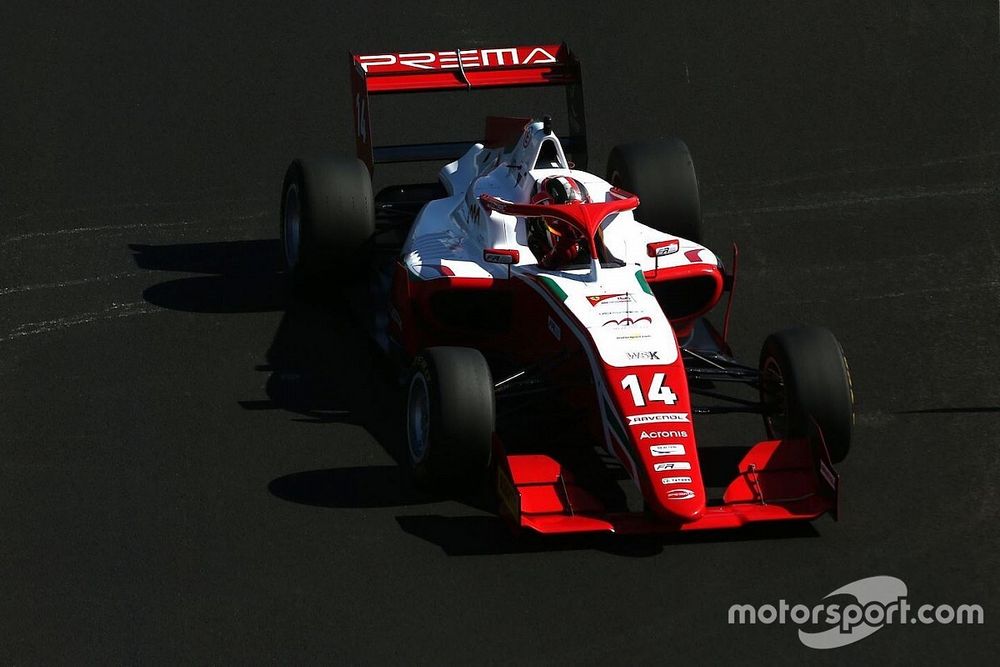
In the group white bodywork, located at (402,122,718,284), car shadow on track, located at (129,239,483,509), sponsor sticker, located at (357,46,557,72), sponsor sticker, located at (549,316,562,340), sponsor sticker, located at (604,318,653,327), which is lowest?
car shadow on track, located at (129,239,483,509)

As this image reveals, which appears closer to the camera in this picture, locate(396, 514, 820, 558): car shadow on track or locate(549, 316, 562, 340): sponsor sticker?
locate(396, 514, 820, 558): car shadow on track

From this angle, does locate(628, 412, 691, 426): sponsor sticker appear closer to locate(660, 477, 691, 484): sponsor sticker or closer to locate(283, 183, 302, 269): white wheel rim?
locate(660, 477, 691, 484): sponsor sticker

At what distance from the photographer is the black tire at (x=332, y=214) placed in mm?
13508

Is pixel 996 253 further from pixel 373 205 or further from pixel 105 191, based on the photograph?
pixel 105 191

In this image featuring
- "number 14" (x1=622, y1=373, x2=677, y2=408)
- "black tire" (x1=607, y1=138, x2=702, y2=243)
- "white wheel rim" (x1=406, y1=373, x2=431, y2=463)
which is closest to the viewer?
"number 14" (x1=622, y1=373, x2=677, y2=408)

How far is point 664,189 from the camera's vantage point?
1352 cm

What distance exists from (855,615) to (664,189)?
4.73m

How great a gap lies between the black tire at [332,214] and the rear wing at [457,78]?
32.5 inches

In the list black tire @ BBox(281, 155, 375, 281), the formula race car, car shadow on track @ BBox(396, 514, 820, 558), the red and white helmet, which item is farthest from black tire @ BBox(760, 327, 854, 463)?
black tire @ BBox(281, 155, 375, 281)

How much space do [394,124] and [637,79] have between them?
2.45 m

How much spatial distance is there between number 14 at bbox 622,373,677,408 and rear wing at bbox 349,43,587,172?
417 cm

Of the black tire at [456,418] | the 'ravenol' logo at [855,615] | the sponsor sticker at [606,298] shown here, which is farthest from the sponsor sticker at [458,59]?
the 'ravenol' logo at [855,615]

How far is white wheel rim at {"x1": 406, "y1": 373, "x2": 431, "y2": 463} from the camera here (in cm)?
1083

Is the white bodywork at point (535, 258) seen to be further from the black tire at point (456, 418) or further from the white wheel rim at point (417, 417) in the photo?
the white wheel rim at point (417, 417)
